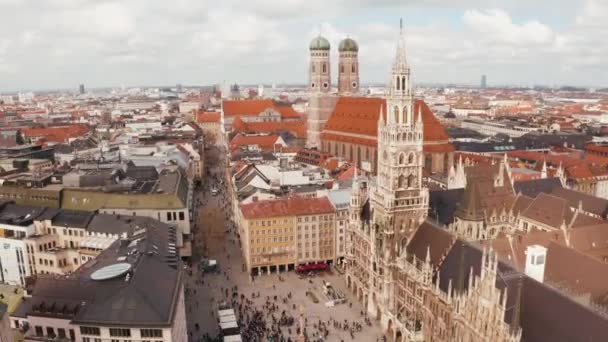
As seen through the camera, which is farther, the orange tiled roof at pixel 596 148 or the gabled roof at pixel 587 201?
the orange tiled roof at pixel 596 148

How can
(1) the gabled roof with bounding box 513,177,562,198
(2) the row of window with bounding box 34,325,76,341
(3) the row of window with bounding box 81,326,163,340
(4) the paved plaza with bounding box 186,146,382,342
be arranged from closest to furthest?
(3) the row of window with bounding box 81,326,163,340 < (2) the row of window with bounding box 34,325,76,341 < (4) the paved plaza with bounding box 186,146,382,342 < (1) the gabled roof with bounding box 513,177,562,198

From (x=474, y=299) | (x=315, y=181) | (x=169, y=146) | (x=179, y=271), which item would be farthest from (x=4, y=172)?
(x=474, y=299)

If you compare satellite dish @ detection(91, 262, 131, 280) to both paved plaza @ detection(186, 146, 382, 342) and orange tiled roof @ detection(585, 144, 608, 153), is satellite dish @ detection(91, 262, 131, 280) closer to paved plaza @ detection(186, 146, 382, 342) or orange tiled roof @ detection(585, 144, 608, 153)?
paved plaza @ detection(186, 146, 382, 342)

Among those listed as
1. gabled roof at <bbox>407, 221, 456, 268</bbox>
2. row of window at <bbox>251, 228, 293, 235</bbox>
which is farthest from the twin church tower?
gabled roof at <bbox>407, 221, 456, 268</bbox>

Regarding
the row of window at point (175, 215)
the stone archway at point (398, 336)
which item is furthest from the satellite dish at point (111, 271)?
the stone archway at point (398, 336)

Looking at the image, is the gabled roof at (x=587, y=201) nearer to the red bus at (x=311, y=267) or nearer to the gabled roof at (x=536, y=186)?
the gabled roof at (x=536, y=186)

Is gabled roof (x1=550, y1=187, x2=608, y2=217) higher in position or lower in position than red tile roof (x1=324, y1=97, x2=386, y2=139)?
lower

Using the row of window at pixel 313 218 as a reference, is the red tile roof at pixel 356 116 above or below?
above
